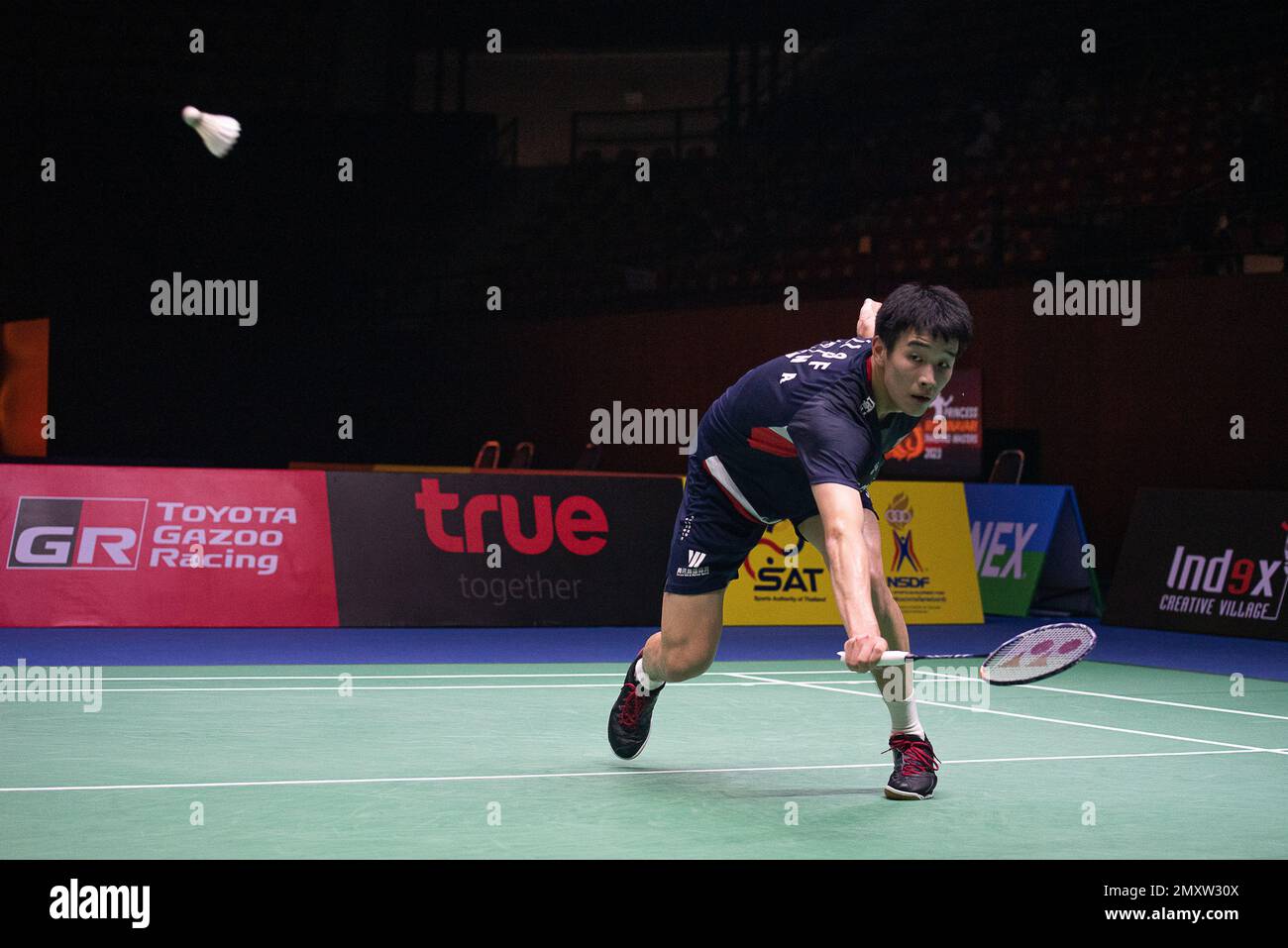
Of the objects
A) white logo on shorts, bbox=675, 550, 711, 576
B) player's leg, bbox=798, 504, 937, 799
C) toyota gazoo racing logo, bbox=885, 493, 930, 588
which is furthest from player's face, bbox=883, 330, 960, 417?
toyota gazoo racing logo, bbox=885, 493, 930, 588

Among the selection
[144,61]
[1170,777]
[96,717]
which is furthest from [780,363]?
[144,61]

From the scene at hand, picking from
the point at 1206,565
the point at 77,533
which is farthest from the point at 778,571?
the point at 77,533

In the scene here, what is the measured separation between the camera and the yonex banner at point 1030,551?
1443 cm

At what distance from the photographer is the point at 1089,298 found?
17.8 m

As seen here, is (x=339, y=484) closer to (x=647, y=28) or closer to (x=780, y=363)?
(x=780, y=363)

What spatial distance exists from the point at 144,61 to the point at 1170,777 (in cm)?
2235

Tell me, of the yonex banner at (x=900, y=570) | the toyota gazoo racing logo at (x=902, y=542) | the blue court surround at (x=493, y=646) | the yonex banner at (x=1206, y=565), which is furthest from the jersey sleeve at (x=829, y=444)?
the toyota gazoo racing logo at (x=902, y=542)

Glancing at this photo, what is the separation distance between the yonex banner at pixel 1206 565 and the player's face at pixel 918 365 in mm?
8177

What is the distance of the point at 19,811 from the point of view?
17.4 feet

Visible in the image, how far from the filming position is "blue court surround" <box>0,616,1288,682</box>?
34.7ft

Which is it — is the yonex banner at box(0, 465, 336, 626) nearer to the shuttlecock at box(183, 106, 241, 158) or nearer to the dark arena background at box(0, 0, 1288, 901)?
the dark arena background at box(0, 0, 1288, 901)

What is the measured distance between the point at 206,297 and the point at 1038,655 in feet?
70.9

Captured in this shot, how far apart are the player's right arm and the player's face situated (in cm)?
41

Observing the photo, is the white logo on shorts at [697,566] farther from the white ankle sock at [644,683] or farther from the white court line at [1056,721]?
the white court line at [1056,721]
